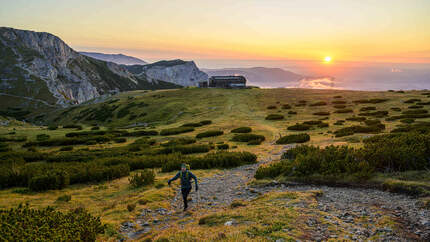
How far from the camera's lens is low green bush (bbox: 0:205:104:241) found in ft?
18.7

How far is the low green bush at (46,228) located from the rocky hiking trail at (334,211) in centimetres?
148

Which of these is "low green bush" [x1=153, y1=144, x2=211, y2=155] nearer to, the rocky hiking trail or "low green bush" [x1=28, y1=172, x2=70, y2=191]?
the rocky hiking trail

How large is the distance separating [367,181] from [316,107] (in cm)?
4015

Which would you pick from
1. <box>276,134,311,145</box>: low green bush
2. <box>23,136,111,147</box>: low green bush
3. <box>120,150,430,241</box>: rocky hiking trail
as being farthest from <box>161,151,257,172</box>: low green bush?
<box>23,136,111,147</box>: low green bush

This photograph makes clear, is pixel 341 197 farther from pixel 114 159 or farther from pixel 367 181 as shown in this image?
pixel 114 159

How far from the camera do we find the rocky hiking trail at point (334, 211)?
6434 millimetres

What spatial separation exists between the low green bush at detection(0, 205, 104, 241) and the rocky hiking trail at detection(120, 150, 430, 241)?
1.48 m

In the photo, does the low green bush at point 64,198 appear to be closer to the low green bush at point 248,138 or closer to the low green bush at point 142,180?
the low green bush at point 142,180

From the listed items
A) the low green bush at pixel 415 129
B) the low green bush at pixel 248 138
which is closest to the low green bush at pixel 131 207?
the low green bush at pixel 248 138

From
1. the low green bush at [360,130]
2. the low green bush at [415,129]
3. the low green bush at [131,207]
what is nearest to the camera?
the low green bush at [131,207]

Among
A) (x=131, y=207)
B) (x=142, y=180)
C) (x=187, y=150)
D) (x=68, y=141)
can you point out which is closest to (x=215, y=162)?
(x=187, y=150)

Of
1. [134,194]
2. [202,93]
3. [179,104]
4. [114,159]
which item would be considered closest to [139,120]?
[179,104]

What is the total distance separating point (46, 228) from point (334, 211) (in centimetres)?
891

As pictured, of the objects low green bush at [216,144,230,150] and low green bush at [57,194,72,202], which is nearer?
low green bush at [57,194,72,202]
